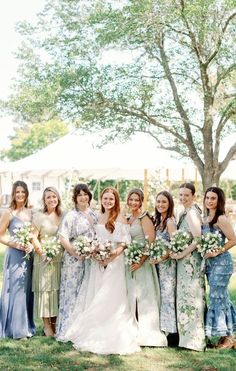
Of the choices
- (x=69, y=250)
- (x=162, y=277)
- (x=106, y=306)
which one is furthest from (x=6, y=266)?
(x=162, y=277)

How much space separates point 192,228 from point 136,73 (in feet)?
25.9

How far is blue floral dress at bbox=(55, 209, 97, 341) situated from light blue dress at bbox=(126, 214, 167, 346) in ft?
2.02

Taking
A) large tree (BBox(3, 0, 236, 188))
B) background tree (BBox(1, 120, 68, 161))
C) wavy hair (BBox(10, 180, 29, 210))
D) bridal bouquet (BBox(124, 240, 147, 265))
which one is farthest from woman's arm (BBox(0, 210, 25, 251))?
background tree (BBox(1, 120, 68, 161))

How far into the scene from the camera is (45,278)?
7742 millimetres

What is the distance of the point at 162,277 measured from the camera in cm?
743

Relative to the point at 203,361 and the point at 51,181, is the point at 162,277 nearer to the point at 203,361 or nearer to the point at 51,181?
the point at 203,361

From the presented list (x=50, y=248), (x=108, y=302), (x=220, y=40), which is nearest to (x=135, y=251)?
(x=108, y=302)

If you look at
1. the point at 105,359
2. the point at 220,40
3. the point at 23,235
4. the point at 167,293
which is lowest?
the point at 105,359

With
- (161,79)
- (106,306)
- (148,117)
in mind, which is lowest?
(106,306)

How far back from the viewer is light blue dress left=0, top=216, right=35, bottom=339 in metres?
7.79

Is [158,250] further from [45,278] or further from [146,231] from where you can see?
[45,278]

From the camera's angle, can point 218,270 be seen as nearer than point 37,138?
Yes

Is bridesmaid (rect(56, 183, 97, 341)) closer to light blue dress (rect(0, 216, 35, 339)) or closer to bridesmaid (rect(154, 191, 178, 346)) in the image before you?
light blue dress (rect(0, 216, 35, 339))

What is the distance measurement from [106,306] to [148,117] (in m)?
8.00
